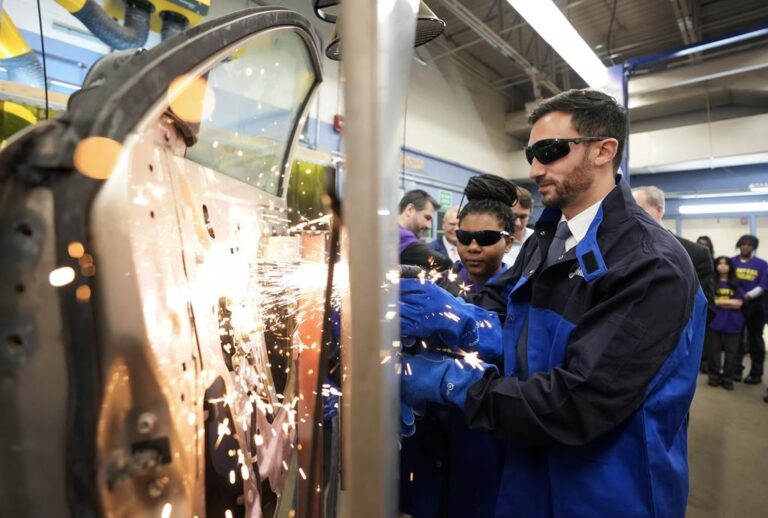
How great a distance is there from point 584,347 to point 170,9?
2743 millimetres

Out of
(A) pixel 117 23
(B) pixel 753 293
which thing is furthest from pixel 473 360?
(B) pixel 753 293

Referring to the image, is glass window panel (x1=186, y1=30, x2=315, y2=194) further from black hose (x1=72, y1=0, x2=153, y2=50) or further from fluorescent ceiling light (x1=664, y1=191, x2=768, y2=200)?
fluorescent ceiling light (x1=664, y1=191, x2=768, y2=200)

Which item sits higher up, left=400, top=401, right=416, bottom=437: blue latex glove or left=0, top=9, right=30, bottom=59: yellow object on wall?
left=0, top=9, right=30, bottom=59: yellow object on wall

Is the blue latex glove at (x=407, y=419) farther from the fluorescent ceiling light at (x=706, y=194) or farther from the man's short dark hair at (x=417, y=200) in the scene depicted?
the fluorescent ceiling light at (x=706, y=194)

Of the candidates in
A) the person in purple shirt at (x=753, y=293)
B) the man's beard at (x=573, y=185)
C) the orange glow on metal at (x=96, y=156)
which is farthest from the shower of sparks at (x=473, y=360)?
the person in purple shirt at (x=753, y=293)

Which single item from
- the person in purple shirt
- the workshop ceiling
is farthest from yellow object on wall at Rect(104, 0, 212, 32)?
the person in purple shirt

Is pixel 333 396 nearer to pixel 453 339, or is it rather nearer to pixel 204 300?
pixel 453 339

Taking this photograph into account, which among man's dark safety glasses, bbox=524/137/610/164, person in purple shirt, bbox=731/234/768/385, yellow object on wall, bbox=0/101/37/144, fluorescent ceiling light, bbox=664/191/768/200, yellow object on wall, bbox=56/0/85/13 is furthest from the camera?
fluorescent ceiling light, bbox=664/191/768/200

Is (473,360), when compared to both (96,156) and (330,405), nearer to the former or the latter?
(330,405)

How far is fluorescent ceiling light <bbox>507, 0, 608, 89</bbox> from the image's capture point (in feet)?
9.51

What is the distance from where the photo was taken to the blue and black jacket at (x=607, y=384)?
1043 millimetres

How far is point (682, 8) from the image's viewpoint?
6.35m

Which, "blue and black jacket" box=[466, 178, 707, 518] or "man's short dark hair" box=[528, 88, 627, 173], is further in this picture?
"man's short dark hair" box=[528, 88, 627, 173]

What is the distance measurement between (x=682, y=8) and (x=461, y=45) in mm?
3360
